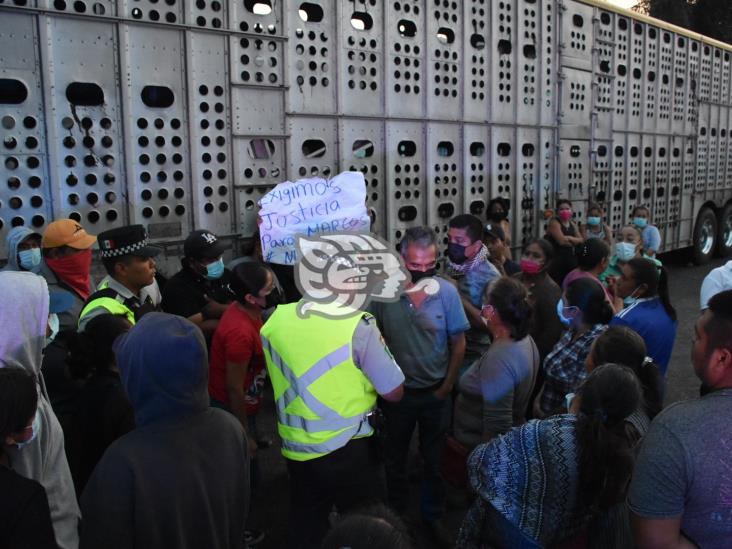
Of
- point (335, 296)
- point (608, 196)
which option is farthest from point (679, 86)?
point (335, 296)

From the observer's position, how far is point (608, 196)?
10.1 meters

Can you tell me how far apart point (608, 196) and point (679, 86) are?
3104mm

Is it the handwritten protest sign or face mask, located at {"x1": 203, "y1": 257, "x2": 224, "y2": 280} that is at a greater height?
the handwritten protest sign

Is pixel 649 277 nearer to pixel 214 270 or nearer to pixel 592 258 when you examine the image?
pixel 592 258

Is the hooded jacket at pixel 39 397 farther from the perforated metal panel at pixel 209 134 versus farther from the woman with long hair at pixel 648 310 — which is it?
the perforated metal panel at pixel 209 134

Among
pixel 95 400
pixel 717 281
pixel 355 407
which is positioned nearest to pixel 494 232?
pixel 717 281

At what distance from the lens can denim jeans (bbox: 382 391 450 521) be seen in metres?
3.77

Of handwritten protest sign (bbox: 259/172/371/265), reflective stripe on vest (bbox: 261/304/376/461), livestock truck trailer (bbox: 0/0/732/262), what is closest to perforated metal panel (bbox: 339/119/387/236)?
livestock truck trailer (bbox: 0/0/732/262)

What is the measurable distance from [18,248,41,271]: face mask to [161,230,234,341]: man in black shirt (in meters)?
0.87

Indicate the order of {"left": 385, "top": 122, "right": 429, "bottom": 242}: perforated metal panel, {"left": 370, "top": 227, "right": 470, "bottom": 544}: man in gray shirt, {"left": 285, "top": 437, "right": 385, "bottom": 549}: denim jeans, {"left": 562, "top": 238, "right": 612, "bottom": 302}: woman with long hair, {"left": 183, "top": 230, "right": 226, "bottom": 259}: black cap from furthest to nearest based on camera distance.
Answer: {"left": 385, "top": 122, "right": 429, "bottom": 242}: perforated metal panel
{"left": 562, "top": 238, "right": 612, "bottom": 302}: woman with long hair
{"left": 183, "top": 230, "right": 226, "bottom": 259}: black cap
{"left": 370, "top": 227, "right": 470, "bottom": 544}: man in gray shirt
{"left": 285, "top": 437, "right": 385, "bottom": 549}: denim jeans

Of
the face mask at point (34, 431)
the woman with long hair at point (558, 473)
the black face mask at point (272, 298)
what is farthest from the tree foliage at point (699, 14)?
the face mask at point (34, 431)

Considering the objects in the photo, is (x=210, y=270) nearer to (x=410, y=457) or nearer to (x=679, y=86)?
(x=410, y=457)

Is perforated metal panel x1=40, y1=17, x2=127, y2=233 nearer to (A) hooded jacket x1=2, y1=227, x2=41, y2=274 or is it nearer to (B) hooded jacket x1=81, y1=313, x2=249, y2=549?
(A) hooded jacket x1=2, y1=227, x2=41, y2=274

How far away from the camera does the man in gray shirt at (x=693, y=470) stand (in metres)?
1.79
